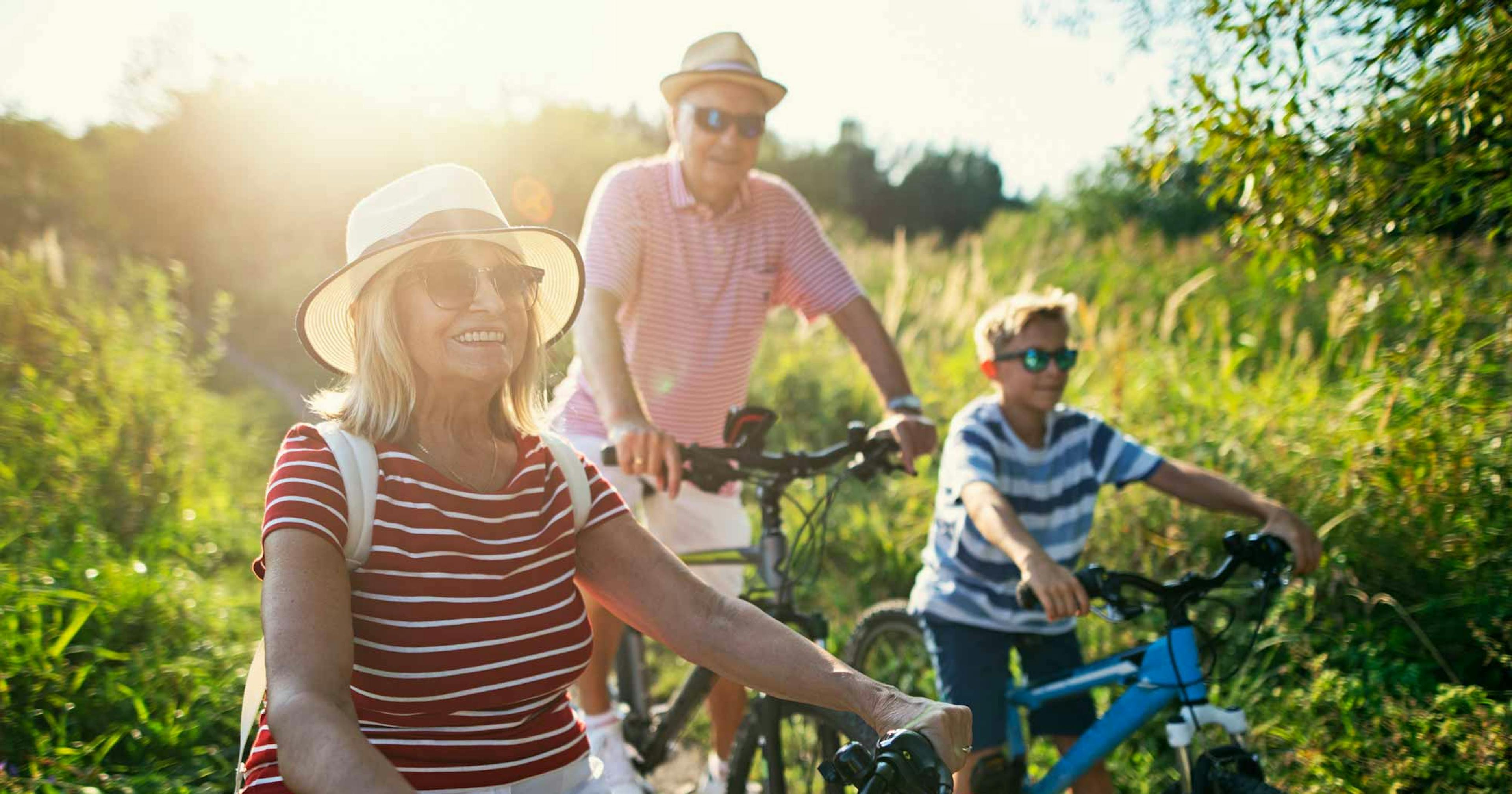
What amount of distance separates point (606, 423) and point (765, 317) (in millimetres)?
1037

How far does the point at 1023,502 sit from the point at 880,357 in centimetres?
68

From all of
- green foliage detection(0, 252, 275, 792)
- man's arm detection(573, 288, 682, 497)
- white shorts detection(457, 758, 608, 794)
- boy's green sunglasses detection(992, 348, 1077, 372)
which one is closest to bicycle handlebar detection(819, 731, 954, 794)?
white shorts detection(457, 758, 608, 794)

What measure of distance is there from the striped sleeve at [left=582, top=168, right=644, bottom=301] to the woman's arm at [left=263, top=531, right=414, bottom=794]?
63.7 inches

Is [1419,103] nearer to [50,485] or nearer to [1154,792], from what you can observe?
[1154,792]

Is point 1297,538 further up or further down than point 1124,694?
further up

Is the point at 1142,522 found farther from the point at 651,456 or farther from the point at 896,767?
the point at 896,767

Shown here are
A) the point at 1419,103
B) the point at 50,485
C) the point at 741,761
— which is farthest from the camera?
the point at 50,485

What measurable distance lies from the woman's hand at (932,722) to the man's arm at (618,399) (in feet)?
3.24

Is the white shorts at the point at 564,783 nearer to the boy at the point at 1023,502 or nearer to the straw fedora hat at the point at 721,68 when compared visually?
the boy at the point at 1023,502

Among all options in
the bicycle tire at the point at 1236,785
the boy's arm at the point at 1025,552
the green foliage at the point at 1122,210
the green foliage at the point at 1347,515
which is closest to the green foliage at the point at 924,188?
the green foliage at the point at 1122,210

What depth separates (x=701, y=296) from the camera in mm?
3490

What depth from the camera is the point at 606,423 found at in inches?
111

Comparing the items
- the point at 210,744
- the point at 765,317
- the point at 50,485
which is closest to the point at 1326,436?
the point at 765,317

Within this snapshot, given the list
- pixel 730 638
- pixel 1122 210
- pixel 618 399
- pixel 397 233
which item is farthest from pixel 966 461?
pixel 1122 210
